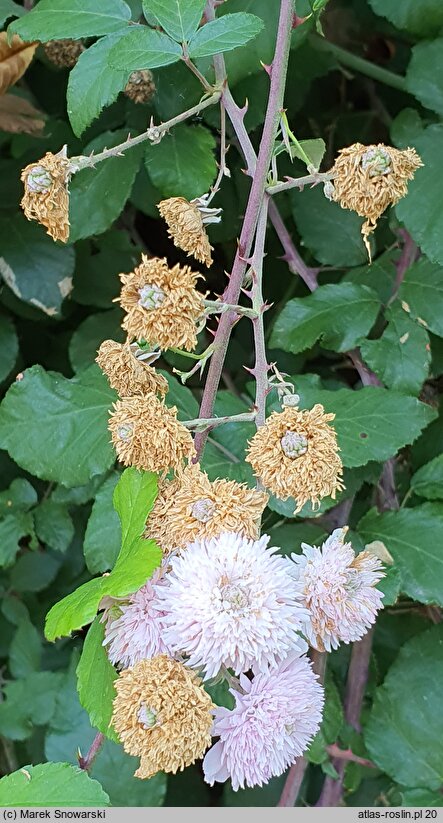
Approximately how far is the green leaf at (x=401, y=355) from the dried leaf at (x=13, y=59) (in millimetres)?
546

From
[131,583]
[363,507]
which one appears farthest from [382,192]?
[363,507]

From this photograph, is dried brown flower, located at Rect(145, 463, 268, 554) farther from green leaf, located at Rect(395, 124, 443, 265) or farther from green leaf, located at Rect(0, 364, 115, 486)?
green leaf, located at Rect(395, 124, 443, 265)

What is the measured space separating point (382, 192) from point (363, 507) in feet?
1.91

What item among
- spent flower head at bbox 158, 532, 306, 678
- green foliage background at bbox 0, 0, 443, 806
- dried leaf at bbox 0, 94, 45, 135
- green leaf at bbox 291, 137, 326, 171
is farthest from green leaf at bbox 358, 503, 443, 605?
dried leaf at bbox 0, 94, 45, 135

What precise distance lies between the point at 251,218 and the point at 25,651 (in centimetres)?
81

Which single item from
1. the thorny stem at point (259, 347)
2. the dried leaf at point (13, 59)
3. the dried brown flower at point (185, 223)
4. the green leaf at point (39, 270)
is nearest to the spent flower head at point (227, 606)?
the thorny stem at point (259, 347)

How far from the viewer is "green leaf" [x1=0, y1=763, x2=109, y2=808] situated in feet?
1.93

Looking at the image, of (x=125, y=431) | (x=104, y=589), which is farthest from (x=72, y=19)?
(x=104, y=589)

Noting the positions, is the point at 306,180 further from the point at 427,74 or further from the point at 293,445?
the point at 427,74

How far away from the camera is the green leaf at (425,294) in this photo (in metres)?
0.87

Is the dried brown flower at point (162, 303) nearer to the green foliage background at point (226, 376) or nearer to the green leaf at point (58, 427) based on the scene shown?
the green foliage background at point (226, 376)

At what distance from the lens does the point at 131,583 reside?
495mm

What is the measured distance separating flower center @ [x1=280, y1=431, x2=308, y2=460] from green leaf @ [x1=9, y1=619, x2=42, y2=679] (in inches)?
29.2

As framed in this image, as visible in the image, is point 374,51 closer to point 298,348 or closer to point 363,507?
point 298,348
